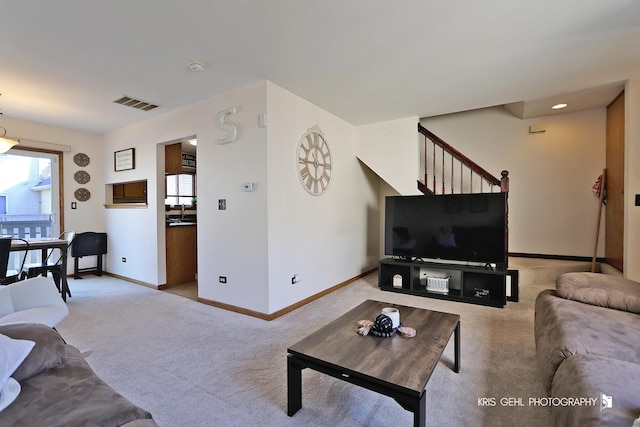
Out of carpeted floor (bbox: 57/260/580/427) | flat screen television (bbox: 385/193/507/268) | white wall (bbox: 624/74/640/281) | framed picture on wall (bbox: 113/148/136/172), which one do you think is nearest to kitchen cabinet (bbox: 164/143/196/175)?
framed picture on wall (bbox: 113/148/136/172)

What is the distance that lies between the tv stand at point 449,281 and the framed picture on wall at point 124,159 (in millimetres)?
4032

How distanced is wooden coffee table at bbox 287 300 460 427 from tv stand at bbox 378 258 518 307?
1779mm

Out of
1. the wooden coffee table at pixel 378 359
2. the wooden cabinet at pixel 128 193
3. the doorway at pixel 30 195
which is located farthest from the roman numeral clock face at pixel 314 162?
the doorway at pixel 30 195

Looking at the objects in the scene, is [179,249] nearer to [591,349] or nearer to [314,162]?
[314,162]

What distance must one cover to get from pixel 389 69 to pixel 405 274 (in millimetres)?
2563

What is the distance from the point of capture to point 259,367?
2.09 meters

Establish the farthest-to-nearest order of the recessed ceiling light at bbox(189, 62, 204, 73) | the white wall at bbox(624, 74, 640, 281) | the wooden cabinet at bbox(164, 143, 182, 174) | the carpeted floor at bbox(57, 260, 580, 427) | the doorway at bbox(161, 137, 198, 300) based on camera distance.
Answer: the wooden cabinet at bbox(164, 143, 182, 174), the doorway at bbox(161, 137, 198, 300), the white wall at bbox(624, 74, 640, 281), the recessed ceiling light at bbox(189, 62, 204, 73), the carpeted floor at bbox(57, 260, 580, 427)

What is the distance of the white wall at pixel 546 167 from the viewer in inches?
161

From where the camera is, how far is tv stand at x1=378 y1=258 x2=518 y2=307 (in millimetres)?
3383

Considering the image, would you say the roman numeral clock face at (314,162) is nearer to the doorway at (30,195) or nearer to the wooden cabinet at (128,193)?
the wooden cabinet at (128,193)

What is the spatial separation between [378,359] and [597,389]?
32.7 inches

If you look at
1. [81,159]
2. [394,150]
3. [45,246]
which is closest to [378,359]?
[394,150]

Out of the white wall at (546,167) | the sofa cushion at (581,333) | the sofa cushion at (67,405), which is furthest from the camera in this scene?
the white wall at (546,167)

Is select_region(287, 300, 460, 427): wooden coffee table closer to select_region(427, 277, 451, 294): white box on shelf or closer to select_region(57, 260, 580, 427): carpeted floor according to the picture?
select_region(57, 260, 580, 427): carpeted floor
